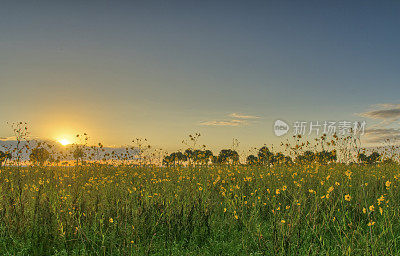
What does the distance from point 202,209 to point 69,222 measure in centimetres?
241

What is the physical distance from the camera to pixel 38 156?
41.3 feet

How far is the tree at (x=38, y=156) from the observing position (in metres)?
12.5

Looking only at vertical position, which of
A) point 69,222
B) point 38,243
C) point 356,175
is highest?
point 356,175

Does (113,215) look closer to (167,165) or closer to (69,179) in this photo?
(69,179)

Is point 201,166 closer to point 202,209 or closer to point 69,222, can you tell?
point 202,209

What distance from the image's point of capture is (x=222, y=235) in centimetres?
495

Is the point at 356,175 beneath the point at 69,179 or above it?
above

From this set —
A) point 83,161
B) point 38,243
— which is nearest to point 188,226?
point 38,243

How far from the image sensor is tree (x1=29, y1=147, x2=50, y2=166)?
41.0 ft

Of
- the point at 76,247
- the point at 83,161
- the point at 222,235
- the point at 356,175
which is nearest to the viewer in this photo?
the point at 76,247

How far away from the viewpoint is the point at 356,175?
375 inches

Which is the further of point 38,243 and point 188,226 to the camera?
point 188,226

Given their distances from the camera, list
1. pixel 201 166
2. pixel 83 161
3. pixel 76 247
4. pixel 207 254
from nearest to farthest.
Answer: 1. pixel 207 254
2. pixel 76 247
3. pixel 201 166
4. pixel 83 161

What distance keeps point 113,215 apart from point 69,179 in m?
5.30
